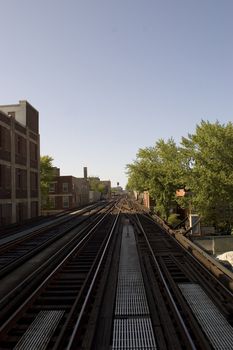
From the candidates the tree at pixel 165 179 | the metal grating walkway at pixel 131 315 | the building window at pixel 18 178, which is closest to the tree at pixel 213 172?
the tree at pixel 165 179

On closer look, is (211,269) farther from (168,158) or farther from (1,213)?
(168,158)

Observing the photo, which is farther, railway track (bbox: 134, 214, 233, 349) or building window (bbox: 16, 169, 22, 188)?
building window (bbox: 16, 169, 22, 188)

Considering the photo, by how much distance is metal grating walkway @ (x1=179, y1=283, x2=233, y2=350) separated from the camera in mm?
8703

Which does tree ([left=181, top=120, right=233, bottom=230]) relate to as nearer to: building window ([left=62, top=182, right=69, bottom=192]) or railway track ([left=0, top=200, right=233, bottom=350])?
railway track ([left=0, top=200, right=233, bottom=350])

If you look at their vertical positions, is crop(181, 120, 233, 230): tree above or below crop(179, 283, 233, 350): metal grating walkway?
above

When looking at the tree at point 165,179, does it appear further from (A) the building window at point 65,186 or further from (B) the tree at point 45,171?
(A) the building window at point 65,186

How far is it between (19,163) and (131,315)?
35.5m

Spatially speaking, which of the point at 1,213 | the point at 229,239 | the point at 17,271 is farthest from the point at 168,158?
the point at 17,271

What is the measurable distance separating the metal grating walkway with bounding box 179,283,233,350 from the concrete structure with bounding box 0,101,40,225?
27.5 m

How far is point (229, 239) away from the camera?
28.5 meters

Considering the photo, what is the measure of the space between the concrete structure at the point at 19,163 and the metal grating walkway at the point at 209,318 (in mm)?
27485

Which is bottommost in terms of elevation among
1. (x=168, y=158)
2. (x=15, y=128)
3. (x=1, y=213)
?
(x=1, y=213)

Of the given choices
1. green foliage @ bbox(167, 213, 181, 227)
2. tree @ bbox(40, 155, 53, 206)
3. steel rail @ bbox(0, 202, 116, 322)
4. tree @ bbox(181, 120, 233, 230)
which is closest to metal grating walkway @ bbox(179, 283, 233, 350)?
steel rail @ bbox(0, 202, 116, 322)

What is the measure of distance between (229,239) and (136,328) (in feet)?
68.0
